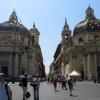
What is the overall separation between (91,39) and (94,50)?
304 inches

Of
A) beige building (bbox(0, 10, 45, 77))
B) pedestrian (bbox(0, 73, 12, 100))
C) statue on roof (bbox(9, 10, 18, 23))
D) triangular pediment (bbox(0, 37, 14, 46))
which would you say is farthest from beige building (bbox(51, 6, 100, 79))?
pedestrian (bbox(0, 73, 12, 100))

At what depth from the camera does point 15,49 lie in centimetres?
8525

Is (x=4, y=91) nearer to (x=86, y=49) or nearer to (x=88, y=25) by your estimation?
(x=86, y=49)

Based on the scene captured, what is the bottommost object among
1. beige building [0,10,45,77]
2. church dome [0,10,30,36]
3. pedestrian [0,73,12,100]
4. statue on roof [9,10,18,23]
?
pedestrian [0,73,12,100]

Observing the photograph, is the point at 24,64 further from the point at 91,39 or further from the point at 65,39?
the point at 65,39

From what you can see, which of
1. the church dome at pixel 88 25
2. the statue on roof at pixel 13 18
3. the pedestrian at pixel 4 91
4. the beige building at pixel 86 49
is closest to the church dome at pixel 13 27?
the statue on roof at pixel 13 18

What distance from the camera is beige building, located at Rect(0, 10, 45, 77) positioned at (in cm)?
8538

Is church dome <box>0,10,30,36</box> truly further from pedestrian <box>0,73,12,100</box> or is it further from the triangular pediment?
pedestrian <box>0,73,12,100</box>

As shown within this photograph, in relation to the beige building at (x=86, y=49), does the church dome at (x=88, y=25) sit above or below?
above

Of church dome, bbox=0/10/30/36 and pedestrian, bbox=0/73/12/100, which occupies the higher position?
church dome, bbox=0/10/30/36

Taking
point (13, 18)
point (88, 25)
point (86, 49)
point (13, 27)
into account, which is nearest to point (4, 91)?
point (86, 49)

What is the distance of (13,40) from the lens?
287ft

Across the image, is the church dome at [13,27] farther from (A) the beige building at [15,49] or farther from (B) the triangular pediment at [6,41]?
(B) the triangular pediment at [6,41]

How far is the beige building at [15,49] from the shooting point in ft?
280
